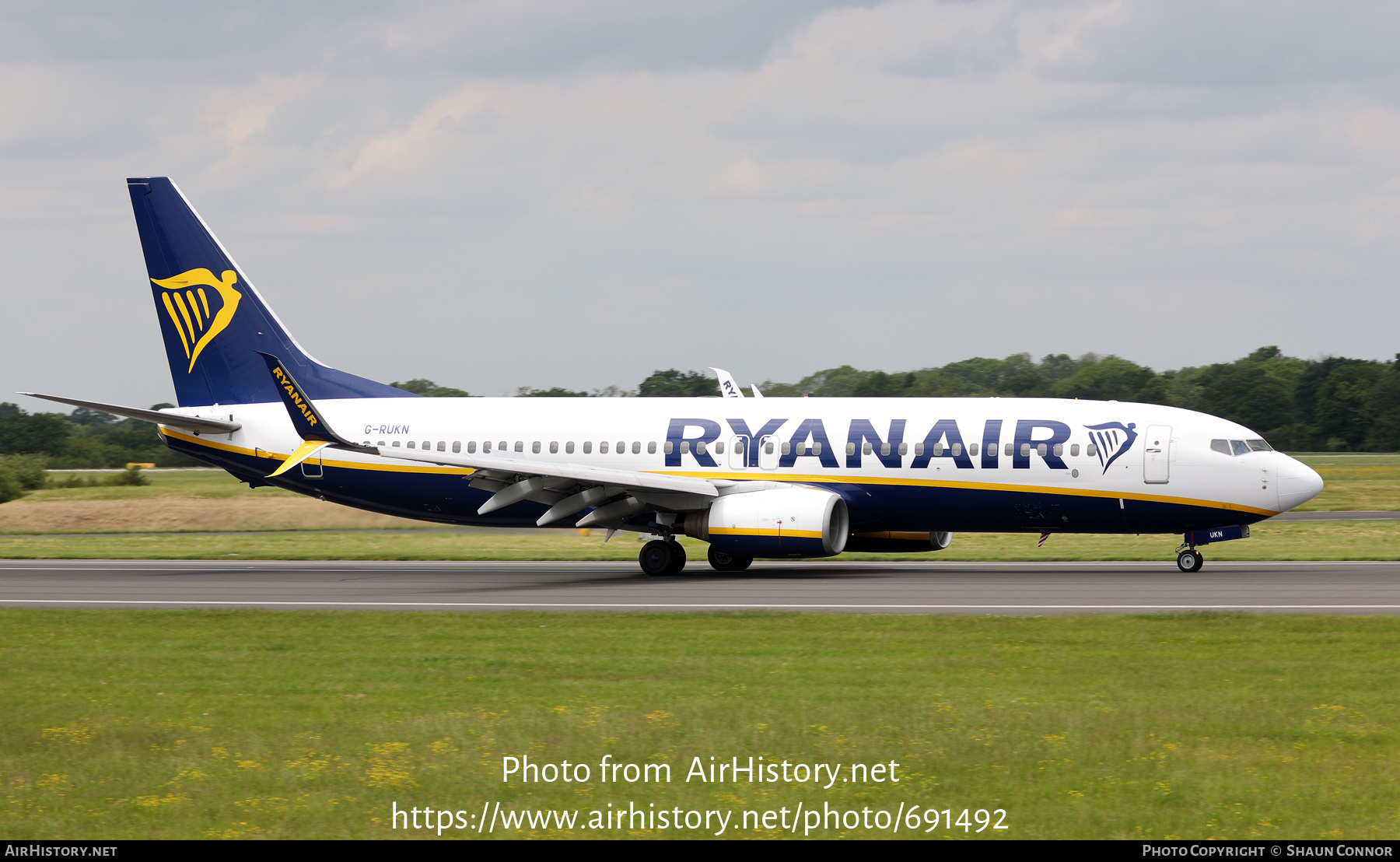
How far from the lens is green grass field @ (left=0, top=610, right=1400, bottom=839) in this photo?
988 centimetres

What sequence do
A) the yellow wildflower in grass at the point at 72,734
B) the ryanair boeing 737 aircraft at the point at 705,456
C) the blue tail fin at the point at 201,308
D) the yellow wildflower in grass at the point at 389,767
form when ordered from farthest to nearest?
the blue tail fin at the point at 201,308
the ryanair boeing 737 aircraft at the point at 705,456
the yellow wildflower in grass at the point at 72,734
the yellow wildflower in grass at the point at 389,767

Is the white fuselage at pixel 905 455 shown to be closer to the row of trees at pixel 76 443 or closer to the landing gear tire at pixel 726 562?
the landing gear tire at pixel 726 562

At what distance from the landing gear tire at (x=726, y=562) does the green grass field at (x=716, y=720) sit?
10.9 m

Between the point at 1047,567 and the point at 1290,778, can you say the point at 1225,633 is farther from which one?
the point at 1047,567

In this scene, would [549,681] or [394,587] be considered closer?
[549,681]

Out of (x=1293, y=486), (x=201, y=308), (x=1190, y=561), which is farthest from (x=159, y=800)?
(x=201, y=308)

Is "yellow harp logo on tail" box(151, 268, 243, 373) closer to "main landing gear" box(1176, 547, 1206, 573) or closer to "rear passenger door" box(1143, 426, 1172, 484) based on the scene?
"rear passenger door" box(1143, 426, 1172, 484)

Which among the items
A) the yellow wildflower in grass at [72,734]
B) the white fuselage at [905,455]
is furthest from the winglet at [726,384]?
the yellow wildflower in grass at [72,734]

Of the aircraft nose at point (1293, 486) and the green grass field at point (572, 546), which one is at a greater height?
the aircraft nose at point (1293, 486)

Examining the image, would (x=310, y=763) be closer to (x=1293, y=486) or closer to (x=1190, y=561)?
(x=1190, y=561)

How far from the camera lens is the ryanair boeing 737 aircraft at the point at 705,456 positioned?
28.8 metres

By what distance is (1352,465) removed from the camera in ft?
277
